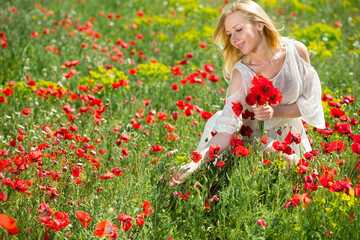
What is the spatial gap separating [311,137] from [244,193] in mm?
1276

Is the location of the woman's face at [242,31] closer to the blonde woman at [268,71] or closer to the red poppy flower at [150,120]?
the blonde woman at [268,71]

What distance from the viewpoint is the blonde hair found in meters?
3.11

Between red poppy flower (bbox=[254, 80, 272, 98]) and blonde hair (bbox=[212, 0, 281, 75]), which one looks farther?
blonde hair (bbox=[212, 0, 281, 75])

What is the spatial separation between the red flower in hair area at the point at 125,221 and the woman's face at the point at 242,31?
61.8 inches

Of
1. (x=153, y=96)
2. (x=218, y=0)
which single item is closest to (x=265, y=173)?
(x=153, y=96)

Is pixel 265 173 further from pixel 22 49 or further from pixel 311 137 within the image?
pixel 22 49

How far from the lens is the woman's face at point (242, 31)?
3080 millimetres

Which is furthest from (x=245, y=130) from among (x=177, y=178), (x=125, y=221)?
(x=125, y=221)

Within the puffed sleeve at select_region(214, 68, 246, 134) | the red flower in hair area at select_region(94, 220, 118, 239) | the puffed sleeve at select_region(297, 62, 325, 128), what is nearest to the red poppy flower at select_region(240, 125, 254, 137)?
the puffed sleeve at select_region(214, 68, 246, 134)

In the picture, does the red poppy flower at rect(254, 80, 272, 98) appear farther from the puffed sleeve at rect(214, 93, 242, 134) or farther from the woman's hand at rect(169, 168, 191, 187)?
the woman's hand at rect(169, 168, 191, 187)

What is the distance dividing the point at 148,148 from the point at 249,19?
4.36 ft

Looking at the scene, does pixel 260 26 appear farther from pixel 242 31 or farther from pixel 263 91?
pixel 263 91

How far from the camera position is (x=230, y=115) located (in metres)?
3.05

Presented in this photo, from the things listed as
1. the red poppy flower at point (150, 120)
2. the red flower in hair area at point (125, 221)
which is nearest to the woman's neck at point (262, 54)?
the red poppy flower at point (150, 120)
